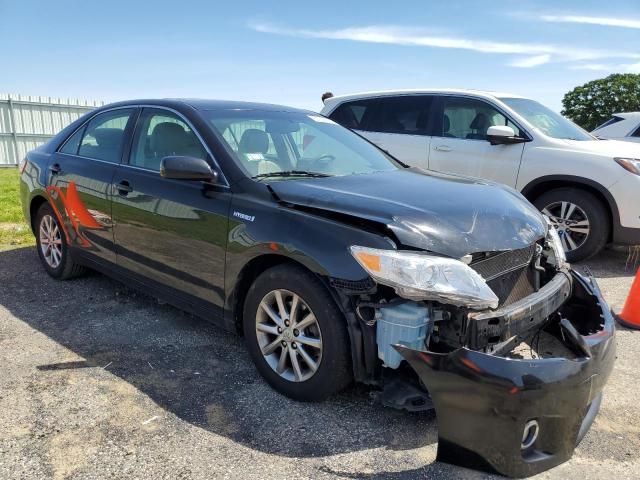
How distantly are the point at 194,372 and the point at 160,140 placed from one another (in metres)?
1.70

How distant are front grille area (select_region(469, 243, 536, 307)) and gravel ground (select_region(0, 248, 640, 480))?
785 millimetres

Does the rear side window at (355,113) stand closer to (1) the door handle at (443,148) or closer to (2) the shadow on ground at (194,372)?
(1) the door handle at (443,148)

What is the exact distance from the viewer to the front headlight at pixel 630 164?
219 inches

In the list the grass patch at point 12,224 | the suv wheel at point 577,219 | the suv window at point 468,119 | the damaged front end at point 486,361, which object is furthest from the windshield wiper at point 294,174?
the grass patch at point 12,224

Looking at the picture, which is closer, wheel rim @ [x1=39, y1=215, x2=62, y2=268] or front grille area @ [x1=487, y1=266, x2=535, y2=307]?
front grille area @ [x1=487, y1=266, x2=535, y2=307]

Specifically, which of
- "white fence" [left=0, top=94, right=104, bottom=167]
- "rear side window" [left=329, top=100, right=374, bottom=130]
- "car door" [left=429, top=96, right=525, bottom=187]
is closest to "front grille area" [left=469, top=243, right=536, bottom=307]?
"car door" [left=429, top=96, right=525, bottom=187]

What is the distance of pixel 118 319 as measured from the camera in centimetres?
412

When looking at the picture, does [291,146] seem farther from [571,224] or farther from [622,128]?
[622,128]

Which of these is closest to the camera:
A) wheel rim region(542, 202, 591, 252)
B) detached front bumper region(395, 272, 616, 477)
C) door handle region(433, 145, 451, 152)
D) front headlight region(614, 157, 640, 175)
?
detached front bumper region(395, 272, 616, 477)

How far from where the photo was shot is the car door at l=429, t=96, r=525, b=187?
6336 millimetres

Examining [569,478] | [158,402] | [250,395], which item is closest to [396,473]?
[569,478]

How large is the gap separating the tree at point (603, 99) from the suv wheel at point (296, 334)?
38.7 meters

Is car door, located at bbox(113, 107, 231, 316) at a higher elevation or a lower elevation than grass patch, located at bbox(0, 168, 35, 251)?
higher

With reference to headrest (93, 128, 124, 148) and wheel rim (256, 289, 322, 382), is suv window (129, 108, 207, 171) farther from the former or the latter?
wheel rim (256, 289, 322, 382)
